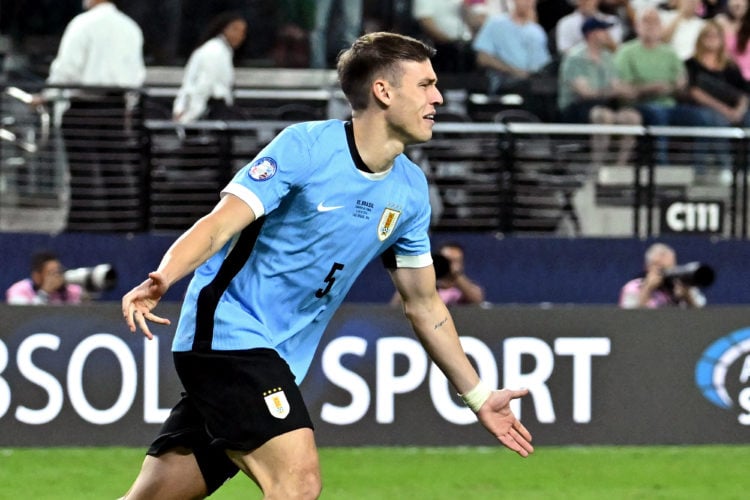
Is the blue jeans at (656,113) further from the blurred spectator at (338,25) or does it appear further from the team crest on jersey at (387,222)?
the team crest on jersey at (387,222)

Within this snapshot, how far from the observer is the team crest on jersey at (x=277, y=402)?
204 inches

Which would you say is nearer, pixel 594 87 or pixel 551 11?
pixel 594 87

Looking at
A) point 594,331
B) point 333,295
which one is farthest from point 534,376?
point 333,295

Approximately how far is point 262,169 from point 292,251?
0.32 meters

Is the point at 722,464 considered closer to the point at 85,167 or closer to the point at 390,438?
the point at 390,438

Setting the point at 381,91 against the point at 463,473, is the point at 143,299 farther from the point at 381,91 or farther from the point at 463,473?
the point at 463,473

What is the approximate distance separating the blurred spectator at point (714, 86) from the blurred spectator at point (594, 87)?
0.55 meters

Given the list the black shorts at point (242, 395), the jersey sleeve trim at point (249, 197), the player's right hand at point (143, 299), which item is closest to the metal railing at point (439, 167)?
the black shorts at point (242, 395)

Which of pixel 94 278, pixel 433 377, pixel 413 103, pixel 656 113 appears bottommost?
pixel 433 377

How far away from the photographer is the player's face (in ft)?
17.9

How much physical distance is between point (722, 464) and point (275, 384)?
5.37 metres

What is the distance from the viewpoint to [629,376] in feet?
35.0

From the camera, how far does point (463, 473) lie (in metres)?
9.53

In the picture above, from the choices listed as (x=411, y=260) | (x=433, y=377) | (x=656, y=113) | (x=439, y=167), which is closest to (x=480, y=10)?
(x=439, y=167)
